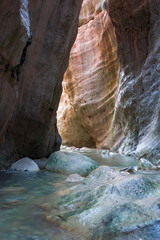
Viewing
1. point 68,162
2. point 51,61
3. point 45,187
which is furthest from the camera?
point 51,61

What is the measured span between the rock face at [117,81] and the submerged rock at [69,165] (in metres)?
2.64

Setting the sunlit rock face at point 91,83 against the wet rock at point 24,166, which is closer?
the wet rock at point 24,166

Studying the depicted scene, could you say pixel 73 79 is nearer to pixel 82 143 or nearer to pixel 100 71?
pixel 100 71

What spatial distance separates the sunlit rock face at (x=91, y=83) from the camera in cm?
1792

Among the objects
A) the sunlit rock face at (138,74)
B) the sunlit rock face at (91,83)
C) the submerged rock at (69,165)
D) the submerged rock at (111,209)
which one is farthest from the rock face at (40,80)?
the sunlit rock face at (91,83)

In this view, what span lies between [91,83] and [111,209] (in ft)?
59.5

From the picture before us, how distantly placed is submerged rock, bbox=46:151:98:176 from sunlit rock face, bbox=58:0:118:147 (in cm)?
1157

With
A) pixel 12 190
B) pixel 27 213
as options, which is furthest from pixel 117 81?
pixel 27 213

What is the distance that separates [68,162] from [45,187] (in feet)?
6.09

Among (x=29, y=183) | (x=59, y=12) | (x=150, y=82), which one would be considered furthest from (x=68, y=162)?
(x=150, y=82)

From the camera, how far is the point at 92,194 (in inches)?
89.4

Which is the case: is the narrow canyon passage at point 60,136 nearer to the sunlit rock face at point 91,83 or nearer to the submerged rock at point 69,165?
the submerged rock at point 69,165

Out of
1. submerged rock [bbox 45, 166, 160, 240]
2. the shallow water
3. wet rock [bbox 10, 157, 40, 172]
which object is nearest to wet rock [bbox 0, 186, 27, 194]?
the shallow water

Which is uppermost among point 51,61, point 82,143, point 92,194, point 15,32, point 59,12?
point 59,12
